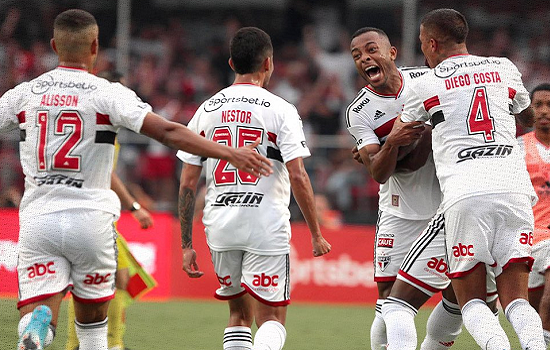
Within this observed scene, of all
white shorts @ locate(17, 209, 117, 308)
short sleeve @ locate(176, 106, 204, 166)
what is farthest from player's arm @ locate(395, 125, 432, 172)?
white shorts @ locate(17, 209, 117, 308)

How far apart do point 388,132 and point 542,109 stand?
1751 mm

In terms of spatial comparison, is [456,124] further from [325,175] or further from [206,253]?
[325,175]

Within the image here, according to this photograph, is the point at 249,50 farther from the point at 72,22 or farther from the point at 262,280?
the point at 262,280

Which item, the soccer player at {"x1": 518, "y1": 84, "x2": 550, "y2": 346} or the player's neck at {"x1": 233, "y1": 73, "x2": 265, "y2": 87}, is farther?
the soccer player at {"x1": 518, "y1": 84, "x2": 550, "y2": 346}

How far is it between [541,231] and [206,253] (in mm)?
6458

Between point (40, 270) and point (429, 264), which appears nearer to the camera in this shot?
point (40, 270)

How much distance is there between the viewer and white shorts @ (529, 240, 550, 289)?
24.6 ft

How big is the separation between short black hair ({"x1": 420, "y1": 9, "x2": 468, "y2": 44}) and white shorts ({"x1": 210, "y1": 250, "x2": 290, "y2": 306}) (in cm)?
179

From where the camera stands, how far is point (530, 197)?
5531 mm

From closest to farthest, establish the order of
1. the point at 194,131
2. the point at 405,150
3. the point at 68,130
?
the point at 68,130 < the point at 194,131 < the point at 405,150

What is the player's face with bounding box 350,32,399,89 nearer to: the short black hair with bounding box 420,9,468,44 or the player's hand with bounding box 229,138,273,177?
the short black hair with bounding box 420,9,468,44

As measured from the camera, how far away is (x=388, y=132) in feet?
22.1

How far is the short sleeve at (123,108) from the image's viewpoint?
499 cm

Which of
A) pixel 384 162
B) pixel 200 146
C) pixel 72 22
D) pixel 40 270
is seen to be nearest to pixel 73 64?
pixel 72 22
